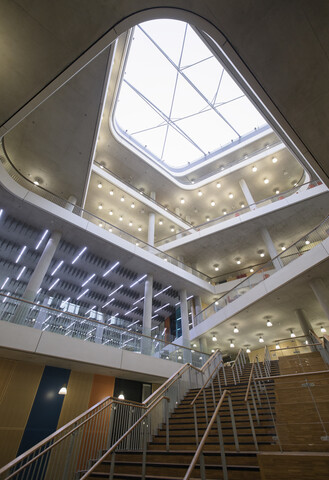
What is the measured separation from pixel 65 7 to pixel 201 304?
1947cm

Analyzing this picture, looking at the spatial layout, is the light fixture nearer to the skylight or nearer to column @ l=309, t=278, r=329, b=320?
column @ l=309, t=278, r=329, b=320

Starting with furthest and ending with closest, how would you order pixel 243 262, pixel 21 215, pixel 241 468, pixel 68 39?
1. pixel 243 262
2. pixel 21 215
3. pixel 68 39
4. pixel 241 468

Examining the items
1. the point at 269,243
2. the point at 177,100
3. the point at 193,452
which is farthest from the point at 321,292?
the point at 177,100

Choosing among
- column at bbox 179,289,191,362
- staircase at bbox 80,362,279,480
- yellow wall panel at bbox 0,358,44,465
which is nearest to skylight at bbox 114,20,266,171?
column at bbox 179,289,191,362

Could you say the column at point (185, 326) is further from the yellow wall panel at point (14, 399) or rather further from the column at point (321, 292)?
the yellow wall panel at point (14, 399)

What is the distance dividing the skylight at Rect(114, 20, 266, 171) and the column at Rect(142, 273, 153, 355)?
12.8 metres

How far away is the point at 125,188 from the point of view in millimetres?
21625

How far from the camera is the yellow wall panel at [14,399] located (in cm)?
841

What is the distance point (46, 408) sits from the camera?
9625 mm

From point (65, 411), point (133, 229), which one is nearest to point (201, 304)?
point (133, 229)

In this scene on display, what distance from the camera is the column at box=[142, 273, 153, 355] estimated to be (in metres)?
11.8

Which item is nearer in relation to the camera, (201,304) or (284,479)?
(284,479)

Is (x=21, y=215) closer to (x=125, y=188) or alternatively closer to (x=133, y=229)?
(x=125, y=188)

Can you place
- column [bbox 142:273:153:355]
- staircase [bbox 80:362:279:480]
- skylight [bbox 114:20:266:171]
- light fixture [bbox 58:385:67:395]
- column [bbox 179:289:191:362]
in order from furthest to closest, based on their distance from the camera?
skylight [bbox 114:20:266:171]
column [bbox 179:289:191:362]
column [bbox 142:273:153:355]
light fixture [bbox 58:385:67:395]
staircase [bbox 80:362:279:480]
